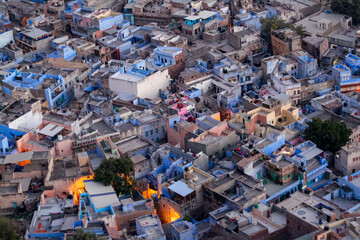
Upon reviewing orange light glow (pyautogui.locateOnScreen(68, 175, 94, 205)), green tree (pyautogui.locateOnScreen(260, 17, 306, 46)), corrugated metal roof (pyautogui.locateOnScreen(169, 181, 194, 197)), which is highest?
green tree (pyautogui.locateOnScreen(260, 17, 306, 46))

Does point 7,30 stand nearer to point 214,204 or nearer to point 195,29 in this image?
point 195,29

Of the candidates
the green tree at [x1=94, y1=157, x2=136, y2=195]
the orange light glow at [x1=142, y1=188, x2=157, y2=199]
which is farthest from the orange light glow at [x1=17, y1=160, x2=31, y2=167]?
the orange light glow at [x1=142, y1=188, x2=157, y2=199]

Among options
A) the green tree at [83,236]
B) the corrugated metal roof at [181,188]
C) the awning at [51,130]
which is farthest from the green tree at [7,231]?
the awning at [51,130]

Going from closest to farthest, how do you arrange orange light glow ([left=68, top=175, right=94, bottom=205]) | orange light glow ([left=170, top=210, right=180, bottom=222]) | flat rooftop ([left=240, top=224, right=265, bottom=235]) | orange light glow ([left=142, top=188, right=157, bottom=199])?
flat rooftop ([left=240, top=224, right=265, bottom=235]) → orange light glow ([left=170, top=210, right=180, bottom=222]) → orange light glow ([left=68, top=175, right=94, bottom=205]) → orange light glow ([left=142, top=188, right=157, bottom=199])

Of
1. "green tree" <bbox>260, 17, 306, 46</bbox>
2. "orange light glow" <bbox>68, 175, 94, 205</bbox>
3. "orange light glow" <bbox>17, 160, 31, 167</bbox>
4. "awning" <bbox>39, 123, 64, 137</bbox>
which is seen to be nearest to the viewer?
"orange light glow" <bbox>68, 175, 94, 205</bbox>

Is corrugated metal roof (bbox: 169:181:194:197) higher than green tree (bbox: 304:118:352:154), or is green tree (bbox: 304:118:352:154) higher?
green tree (bbox: 304:118:352:154)

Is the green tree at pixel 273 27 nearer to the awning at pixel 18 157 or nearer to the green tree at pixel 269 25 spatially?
the green tree at pixel 269 25

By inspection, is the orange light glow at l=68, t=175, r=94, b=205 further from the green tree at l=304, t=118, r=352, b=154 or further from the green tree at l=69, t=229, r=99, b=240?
the green tree at l=304, t=118, r=352, b=154
